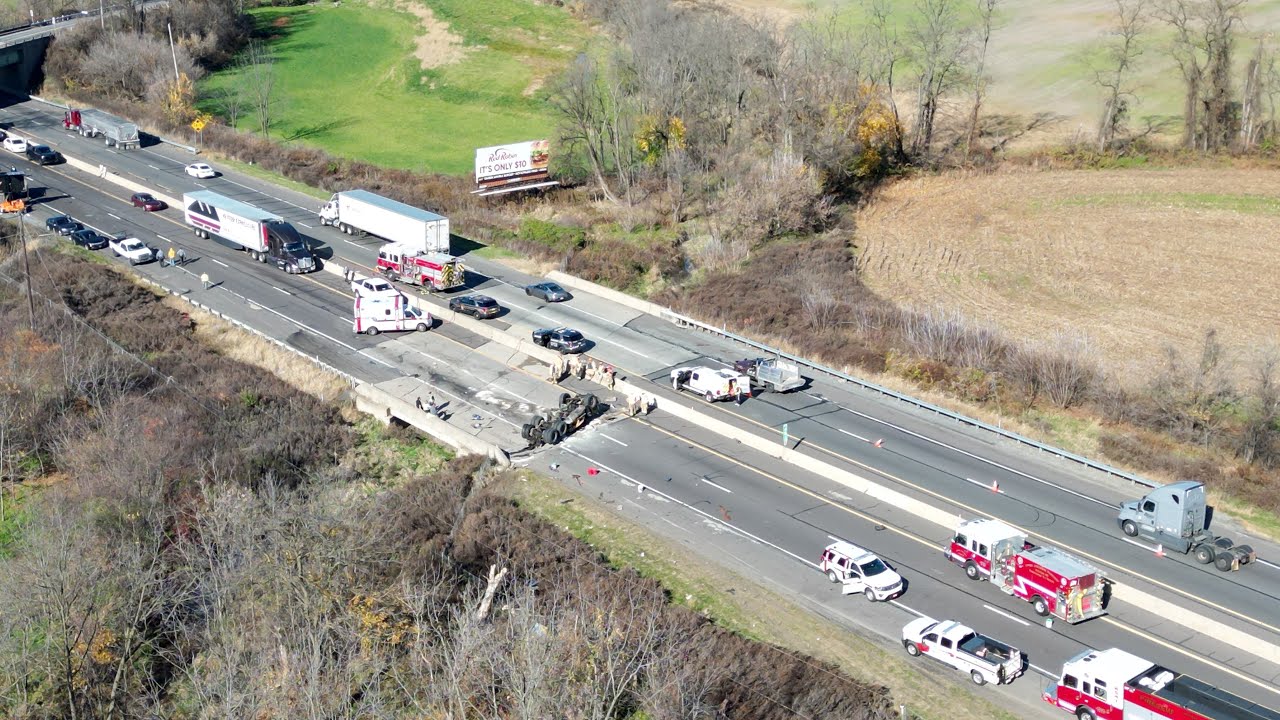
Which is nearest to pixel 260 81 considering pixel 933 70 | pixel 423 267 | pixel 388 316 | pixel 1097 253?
pixel 423 267

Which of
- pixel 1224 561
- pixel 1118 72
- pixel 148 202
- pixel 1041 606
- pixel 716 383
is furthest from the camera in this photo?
pixel 1118 72

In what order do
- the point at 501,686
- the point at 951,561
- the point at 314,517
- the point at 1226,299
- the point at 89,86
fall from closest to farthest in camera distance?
1. the point at 501,686
2. the point at 314,517
3. the point at 951,561
4. the point at 1226,299
5. the point at 89,86

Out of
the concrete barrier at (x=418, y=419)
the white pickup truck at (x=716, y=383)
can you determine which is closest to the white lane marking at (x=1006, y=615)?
the white pickup truck at (x=716, y=383)

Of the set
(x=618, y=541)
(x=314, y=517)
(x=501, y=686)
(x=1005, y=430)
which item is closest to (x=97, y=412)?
(x=314, y=517)

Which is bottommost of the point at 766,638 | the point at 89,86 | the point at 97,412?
the point at 766,638

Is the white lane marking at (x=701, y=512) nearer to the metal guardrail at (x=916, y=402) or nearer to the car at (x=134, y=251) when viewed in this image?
the metal guardrail at (x=916, y=402)

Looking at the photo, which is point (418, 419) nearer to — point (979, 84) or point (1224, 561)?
point (1224, 561)

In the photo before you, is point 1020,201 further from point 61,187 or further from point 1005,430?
point 61,187
